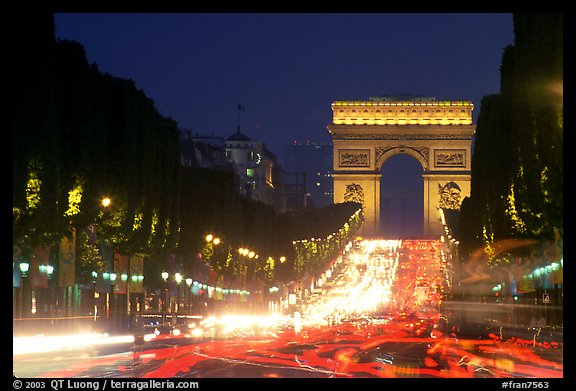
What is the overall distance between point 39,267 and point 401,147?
482 ft

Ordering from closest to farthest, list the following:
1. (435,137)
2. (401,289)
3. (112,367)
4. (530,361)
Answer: (112,367)
(530,361)
(401,289)
(435,137)

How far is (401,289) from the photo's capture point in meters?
108

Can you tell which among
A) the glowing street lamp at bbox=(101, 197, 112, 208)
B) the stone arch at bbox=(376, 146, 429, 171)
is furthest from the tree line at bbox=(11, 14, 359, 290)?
the stone arch at bbox=(376, 146, 429, 171)

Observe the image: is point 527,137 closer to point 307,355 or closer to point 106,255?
point 307,355

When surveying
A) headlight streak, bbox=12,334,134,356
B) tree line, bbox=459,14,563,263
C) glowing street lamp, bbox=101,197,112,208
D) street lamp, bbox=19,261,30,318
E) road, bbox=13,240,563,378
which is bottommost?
road, bbox=13,240,563,378

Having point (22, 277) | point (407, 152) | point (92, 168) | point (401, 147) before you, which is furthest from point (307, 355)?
point (407, 152)

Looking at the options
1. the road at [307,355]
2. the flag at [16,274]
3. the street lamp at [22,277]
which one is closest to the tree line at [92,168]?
the street lamp at [22,277]

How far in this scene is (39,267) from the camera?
4462 centimetres

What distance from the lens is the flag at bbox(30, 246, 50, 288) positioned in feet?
145

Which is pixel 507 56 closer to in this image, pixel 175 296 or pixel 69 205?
pixel 69 205

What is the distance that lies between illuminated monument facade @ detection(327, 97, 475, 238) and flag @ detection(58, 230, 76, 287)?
13489 centimetres

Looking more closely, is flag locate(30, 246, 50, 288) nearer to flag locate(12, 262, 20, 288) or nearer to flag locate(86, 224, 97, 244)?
flag locate(12, 262, 20, 288)
